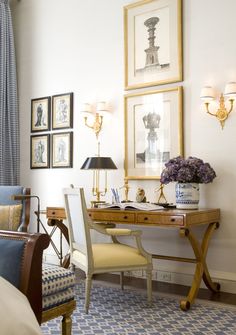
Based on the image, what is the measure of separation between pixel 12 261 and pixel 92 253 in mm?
1271

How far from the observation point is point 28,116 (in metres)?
5.49

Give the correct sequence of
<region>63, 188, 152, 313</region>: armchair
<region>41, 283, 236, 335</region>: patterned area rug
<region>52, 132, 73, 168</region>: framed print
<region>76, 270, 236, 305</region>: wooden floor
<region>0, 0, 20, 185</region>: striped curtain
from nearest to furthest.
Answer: <region>41, 283, 236, 335</region>: patterned area rug < <region>63, 188, 152, 313</region>: armchair < <region>76, 270, 236, 305</region>: wooden floor < <region>52, 132, 73, 168</region>: framed print < <region>0, 0, 20, 185</region>: striped curtain

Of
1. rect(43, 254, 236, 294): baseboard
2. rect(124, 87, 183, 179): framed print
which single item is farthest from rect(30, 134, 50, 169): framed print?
rect(43, 254, 236, 294): baseboard

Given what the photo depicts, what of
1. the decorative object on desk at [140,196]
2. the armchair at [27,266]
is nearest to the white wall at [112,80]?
the decorative object on desk at [140,196]

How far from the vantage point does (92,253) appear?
3.27 meters

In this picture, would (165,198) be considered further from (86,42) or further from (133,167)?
(86,42)

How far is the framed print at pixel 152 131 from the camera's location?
412 centimetres

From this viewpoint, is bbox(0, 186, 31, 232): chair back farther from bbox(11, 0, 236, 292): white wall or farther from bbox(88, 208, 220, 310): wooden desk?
bbox(11, 0, 236, 292): white wall

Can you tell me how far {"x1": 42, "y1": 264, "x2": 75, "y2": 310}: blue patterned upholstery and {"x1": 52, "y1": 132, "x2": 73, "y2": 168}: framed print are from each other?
2585mm

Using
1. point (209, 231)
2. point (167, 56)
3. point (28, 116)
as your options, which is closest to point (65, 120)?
point (28, 116)

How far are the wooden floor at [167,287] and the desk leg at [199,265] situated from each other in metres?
0.11

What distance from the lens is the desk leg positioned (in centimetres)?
332

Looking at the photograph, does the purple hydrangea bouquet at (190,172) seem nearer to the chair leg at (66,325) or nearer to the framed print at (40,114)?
the chair leg at (66,325)

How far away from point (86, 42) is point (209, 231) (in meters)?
2.71
